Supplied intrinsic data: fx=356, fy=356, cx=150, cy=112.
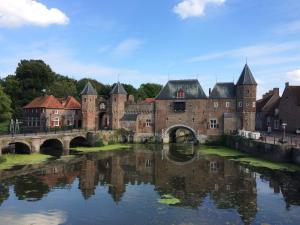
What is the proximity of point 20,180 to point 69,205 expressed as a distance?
692cm

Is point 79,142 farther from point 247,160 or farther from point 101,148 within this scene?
point 247,160

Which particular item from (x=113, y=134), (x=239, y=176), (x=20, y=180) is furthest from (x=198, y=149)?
(x=20, y=180)

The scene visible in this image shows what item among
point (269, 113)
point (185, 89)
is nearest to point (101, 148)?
point (185, 89)

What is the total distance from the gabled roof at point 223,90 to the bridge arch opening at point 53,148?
21503 millimetres

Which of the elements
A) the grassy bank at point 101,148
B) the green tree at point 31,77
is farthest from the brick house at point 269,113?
the green tree at point 31,77

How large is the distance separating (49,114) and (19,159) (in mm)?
21427

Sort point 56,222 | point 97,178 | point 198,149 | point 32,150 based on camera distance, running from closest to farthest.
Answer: point 56,222
point 97,178
point 32,150
point 198,149

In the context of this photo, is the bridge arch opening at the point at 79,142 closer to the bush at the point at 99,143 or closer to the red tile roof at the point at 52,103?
the bush at the point at 99,143

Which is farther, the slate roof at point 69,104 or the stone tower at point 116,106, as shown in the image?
the slate roof at point 69,104

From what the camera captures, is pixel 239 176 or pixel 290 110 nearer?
pixel 239 176

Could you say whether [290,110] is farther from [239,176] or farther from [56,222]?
[56,222]

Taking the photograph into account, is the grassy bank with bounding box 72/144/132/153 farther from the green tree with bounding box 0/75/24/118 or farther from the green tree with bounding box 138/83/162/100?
the green tree with bounding box 138/83/162/100

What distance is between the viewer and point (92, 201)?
67.8 ft

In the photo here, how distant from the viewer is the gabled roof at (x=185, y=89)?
50.5 metres
